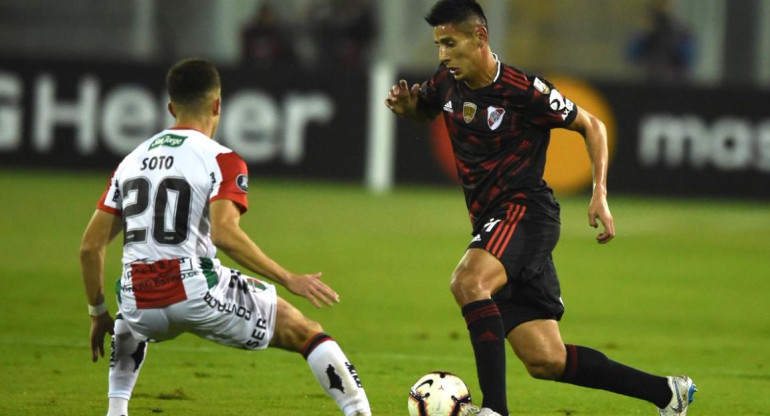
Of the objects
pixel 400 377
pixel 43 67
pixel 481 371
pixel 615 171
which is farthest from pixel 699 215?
pixel 481 371

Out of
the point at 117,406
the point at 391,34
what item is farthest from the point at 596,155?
the point at 391,34

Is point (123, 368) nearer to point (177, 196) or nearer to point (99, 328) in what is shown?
point (99, 328)

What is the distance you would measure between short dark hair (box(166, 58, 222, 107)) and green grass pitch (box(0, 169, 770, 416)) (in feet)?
5.56

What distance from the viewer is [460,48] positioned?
608 cm

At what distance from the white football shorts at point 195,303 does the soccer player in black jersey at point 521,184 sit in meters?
1.15

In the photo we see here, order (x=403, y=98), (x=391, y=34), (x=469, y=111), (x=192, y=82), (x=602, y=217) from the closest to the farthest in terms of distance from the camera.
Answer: (x=192, y=82)
(x=602, y=217)
(x=469, y=111)
(x=403, y=98)
(x=391, y=34)

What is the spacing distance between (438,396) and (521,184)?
108 cm

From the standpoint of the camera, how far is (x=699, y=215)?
1806cm

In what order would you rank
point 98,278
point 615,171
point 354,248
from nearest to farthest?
point 98,278
point 354,248
point 615,171

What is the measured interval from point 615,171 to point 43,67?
8.26m

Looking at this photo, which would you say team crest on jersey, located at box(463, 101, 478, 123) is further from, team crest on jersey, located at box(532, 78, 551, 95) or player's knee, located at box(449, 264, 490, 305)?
player's knee, located at box(449, 264, 490, 305)

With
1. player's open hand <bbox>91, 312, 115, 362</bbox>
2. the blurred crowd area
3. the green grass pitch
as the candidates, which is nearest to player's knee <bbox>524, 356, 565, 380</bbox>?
the green grass pitch

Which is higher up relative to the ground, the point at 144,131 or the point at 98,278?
the point at 98,278

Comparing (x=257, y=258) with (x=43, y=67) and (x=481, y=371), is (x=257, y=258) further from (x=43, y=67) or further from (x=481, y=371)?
(x=43, y=67)
